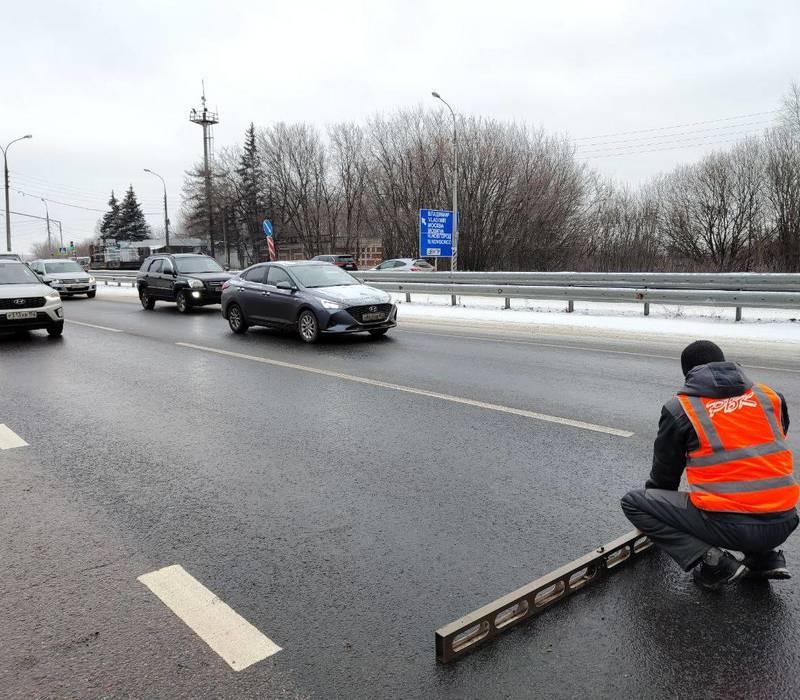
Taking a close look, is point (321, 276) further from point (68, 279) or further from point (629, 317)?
point (68, 279)

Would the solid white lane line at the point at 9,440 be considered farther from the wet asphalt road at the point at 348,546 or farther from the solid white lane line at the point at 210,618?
the solid white lane line at the point at 210,618

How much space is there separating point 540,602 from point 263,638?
1.22 metres

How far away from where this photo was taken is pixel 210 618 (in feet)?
9.33

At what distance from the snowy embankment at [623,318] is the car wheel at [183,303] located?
20.0ft

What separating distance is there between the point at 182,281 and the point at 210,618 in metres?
16.6

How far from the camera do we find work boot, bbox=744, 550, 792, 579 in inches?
118

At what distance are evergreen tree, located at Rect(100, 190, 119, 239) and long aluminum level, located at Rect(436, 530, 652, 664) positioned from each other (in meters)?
114

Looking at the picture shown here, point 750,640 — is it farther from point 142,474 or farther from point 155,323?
point 155,323

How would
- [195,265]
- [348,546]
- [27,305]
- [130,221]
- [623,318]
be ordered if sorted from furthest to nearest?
[130,221] < [195,265] < [623,318] < [27,305] < [348,546]

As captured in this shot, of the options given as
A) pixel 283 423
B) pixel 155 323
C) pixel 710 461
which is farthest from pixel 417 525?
pixel 155 323

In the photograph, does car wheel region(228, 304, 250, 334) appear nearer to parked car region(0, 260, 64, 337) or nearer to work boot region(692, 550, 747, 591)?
parked car region(0, 260, 64, 337)

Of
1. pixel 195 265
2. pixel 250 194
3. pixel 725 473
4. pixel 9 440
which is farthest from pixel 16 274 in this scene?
pixel 250 194

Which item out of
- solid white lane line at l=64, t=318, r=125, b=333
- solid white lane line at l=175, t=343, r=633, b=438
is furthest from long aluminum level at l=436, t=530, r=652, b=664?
solid white lane line at l=64, t=318, r=125, b=333

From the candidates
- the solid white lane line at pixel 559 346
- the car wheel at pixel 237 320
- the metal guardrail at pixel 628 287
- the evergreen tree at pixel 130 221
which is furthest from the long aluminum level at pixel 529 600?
the evergreen tree at pixel 130 221
